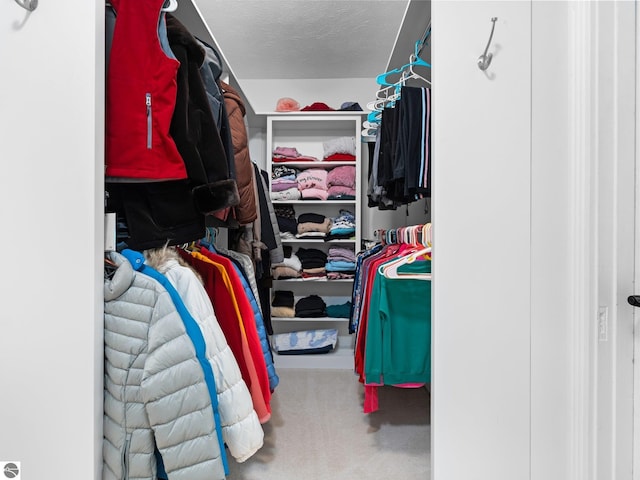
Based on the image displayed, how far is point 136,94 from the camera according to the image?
45.4 inches

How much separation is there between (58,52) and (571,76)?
1.32m

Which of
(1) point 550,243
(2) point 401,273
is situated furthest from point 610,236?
(2) point 401,273

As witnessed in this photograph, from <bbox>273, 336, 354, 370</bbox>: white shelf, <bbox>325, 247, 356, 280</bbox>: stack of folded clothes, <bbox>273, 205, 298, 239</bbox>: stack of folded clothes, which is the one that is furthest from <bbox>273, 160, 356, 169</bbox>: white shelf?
<bbox>273, 336, 354, 370</bbox>: white shelf

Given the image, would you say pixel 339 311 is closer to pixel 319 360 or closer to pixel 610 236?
pixel 319 360

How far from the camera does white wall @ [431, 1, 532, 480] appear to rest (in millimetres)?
1133

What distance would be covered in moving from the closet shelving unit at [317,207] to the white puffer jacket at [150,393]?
2.09 meters

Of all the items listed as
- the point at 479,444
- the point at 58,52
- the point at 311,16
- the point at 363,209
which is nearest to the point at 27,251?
the point at 58,52

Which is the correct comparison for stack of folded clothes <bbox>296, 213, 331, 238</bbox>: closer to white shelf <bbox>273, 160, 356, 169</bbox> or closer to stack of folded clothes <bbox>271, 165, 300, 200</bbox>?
stack of folded clothes <bbox>271, 165, 300, 200</bbox>

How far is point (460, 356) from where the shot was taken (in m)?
1.16

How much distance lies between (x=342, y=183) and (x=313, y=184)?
0.80 ft

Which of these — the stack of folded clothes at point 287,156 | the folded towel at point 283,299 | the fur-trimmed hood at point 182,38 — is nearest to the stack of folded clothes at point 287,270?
the folded towel at point 283,299

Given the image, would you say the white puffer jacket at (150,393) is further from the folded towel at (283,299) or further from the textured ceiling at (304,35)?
the folded towel at (283,299)

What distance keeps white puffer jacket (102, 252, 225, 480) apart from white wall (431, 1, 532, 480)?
734mm

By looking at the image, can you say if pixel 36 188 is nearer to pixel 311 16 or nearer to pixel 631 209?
pixel 631 209
